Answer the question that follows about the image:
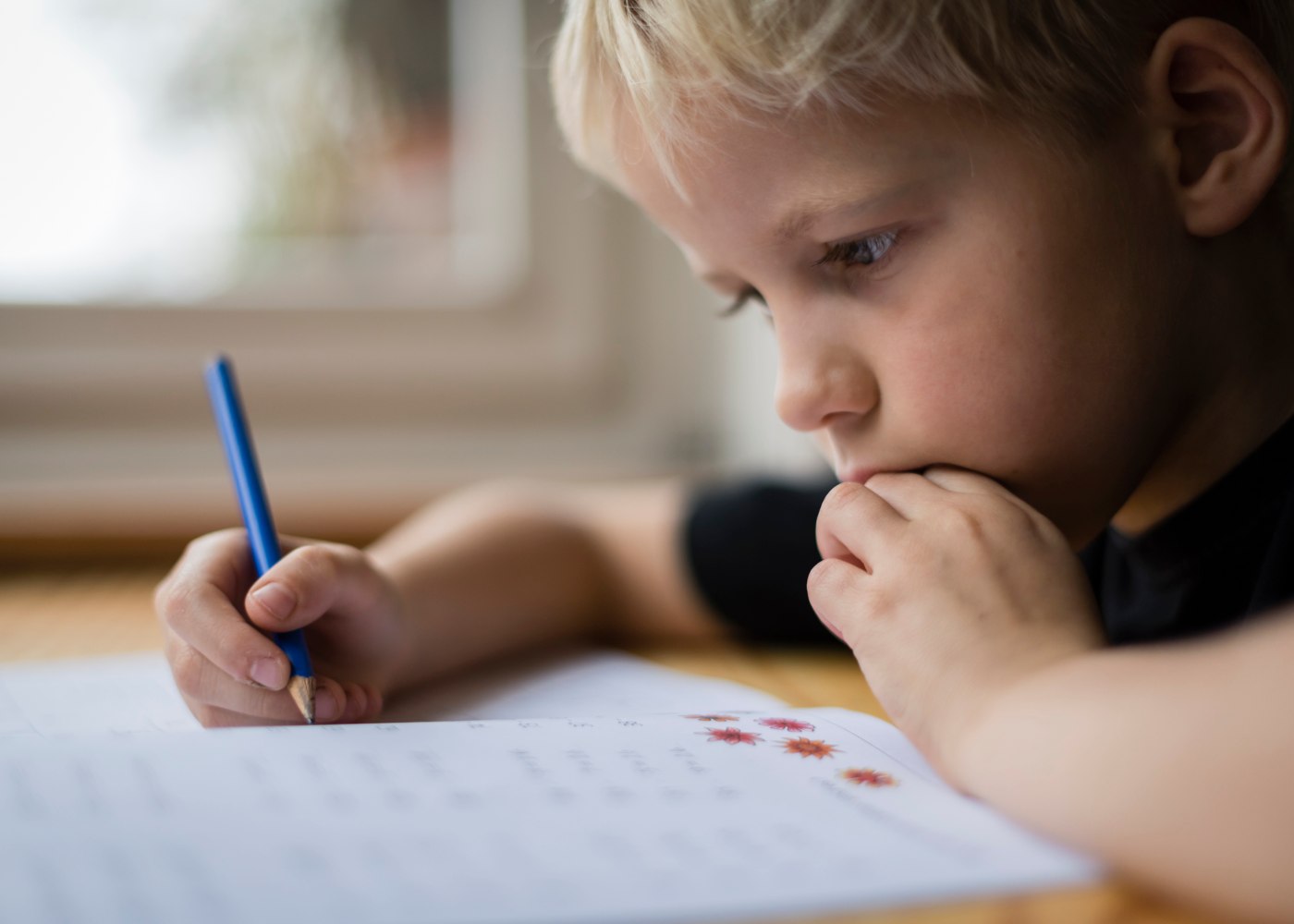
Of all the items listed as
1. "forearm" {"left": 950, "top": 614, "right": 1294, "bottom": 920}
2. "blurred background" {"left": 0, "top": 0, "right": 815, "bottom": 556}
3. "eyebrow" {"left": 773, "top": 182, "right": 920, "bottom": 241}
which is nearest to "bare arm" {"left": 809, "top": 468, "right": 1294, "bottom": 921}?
"forearm" {"left": 950, "top": 614, "right": 1294, "bottom": 920}

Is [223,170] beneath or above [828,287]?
above

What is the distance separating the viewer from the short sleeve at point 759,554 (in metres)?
0.74

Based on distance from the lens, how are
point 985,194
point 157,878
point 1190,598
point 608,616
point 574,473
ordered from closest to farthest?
1. point 157,878
2. point 985,194
3. point 1190,598
4. point 608,616
5. point 574,473

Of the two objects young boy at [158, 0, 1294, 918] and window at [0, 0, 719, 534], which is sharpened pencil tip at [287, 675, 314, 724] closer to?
young boy at [158, 0, 1294, 918]

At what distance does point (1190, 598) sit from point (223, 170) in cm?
102

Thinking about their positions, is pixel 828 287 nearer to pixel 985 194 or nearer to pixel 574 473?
pixel 985 194

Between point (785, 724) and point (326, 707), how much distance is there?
167 millimetres

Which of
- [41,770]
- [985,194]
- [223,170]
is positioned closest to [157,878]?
[41,770]

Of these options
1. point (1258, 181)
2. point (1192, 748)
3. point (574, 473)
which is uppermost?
point (1258, 181)

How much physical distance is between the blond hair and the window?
0.70m

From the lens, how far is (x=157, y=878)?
0.28 m

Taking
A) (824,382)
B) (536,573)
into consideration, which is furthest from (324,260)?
(824,382)

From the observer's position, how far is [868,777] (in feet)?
1.22

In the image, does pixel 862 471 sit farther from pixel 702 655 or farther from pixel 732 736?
pixel 702 655
